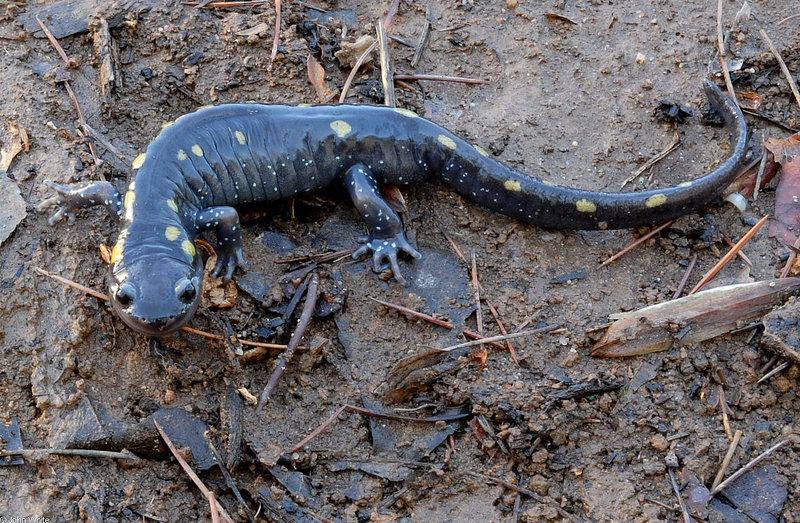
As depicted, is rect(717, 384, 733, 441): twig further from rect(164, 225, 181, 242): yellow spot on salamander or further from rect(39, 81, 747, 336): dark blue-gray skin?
rect(164, 225, 181, 242): yellow spot on salamander

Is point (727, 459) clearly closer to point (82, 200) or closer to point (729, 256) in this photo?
point (729, 256)

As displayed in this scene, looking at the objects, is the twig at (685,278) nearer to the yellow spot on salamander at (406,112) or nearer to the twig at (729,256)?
the twig at (729,256)

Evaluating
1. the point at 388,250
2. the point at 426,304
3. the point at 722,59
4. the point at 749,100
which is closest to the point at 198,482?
the point at 426,304

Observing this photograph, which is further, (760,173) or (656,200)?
(760,173)

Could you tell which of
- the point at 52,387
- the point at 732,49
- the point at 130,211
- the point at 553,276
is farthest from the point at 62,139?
the point at 732,49

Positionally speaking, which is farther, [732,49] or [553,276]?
[732,49]

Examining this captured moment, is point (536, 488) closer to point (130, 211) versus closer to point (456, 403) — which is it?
point (456, 403)
